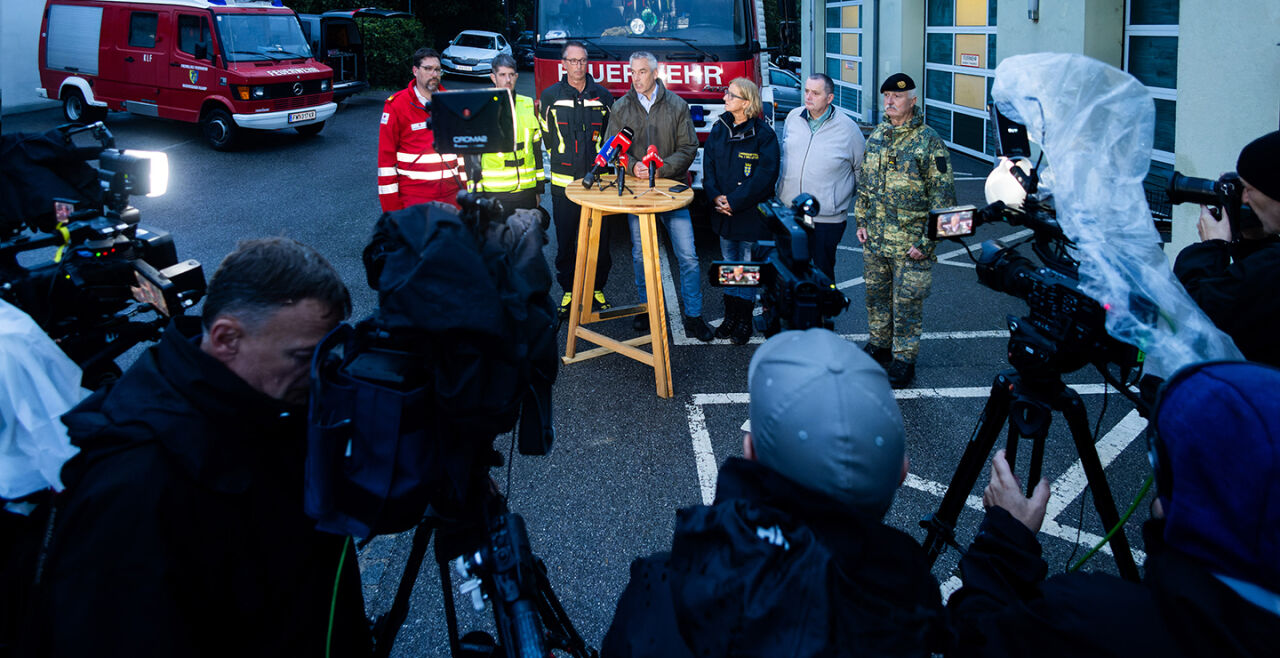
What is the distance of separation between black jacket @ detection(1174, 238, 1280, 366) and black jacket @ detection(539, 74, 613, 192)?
4.33 metres

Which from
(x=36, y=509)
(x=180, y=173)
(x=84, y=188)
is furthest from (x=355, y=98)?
(x=36, y=509)

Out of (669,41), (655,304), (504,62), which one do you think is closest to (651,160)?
(655,304)

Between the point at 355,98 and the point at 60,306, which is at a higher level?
the point at 355,98

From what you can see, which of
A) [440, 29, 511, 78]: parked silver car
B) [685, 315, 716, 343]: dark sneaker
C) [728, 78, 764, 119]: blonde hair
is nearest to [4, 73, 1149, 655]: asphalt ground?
[685, 315, 716, 343]: dark sneaker

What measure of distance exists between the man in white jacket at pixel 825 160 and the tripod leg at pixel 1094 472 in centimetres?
284

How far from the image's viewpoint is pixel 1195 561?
54.8 inches

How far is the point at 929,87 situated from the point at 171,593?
47.8ft

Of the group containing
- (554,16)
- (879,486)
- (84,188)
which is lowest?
(879,486)

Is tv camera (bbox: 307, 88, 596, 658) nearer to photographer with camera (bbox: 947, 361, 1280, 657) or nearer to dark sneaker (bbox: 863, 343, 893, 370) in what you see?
photographer with camera (bbox: 947, 361, 1280, 657)

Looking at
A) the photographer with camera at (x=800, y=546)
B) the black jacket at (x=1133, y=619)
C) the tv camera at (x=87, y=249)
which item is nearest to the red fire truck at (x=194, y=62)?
the tv camera at (x=87, y=249)

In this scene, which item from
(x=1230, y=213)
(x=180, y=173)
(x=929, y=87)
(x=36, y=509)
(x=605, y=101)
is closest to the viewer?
(x=36, y=509)

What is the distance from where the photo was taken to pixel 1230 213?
9.26 ft

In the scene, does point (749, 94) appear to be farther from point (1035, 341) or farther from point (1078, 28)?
point (1078, 28)

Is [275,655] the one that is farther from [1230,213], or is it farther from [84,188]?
[1230,213]
